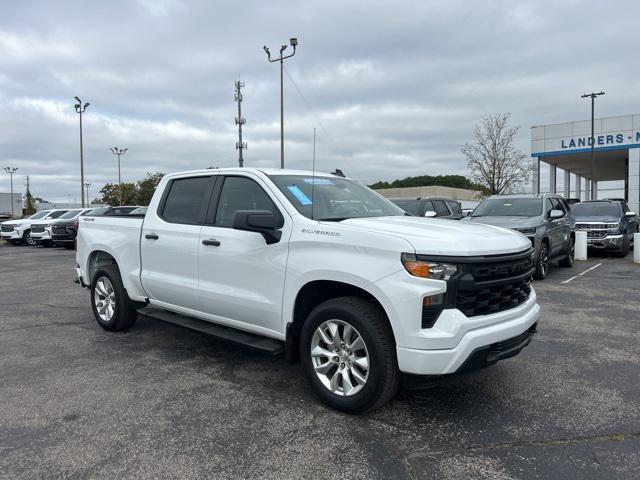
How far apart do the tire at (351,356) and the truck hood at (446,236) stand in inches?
22.4

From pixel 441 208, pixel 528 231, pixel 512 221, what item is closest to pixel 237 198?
pixel 528 231

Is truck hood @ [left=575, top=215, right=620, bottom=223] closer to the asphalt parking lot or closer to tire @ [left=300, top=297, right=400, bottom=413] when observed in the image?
the asphalt parking lot

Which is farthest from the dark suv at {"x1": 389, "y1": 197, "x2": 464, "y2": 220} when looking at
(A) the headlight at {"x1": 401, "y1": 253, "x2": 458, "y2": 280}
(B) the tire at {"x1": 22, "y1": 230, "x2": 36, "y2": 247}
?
(B) the tire at {"x1": 22, "y1": 230, "x2": 36, "y2": 247}

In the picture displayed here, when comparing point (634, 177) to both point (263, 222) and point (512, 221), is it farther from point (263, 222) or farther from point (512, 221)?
point (263, 222)

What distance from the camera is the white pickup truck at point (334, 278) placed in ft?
11.1

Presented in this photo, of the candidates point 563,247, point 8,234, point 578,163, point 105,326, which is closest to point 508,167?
point 578,163

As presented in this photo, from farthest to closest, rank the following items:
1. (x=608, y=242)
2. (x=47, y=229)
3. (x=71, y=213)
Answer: (x=71, y=213)
(x=47, y=229)
(x=608, y=242)

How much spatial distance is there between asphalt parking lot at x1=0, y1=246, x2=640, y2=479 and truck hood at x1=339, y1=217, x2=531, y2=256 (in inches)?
37.6

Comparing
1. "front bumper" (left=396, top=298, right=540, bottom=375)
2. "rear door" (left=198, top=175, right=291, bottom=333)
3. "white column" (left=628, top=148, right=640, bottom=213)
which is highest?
"white column" (left=628, top=148, right=640, bottom=213)

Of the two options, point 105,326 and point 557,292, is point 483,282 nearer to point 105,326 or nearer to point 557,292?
point 105,326

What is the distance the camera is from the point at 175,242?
5.05m

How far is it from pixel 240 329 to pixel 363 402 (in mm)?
1425

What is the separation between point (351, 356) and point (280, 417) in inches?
27.8

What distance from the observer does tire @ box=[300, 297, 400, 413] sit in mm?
3482
